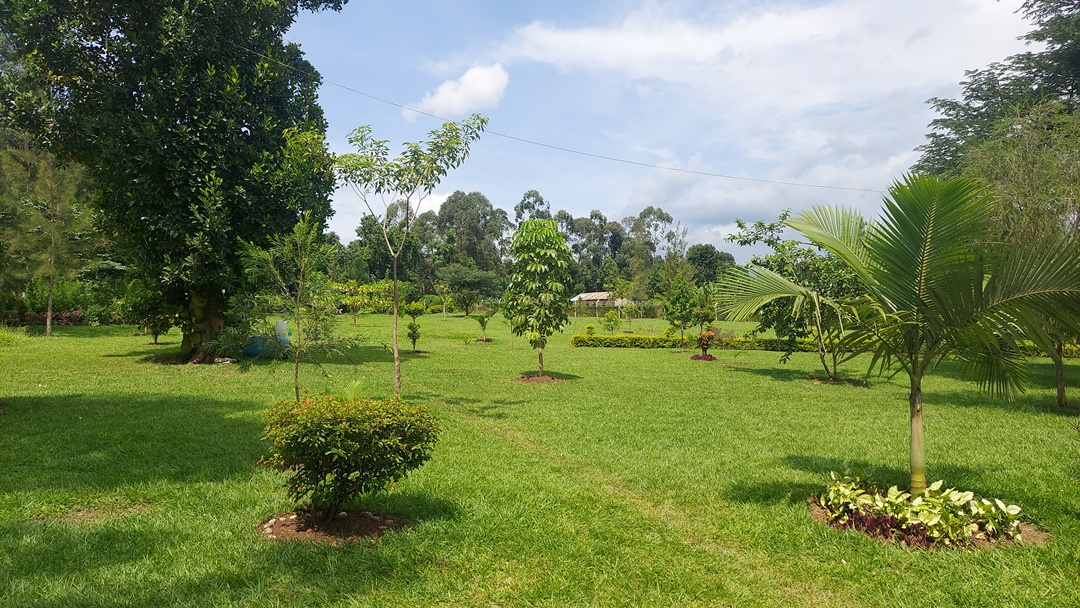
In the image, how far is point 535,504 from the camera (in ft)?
18.9

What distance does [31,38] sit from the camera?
15055 millimetres

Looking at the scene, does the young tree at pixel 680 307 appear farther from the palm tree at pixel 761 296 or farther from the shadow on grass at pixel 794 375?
the palm tree at pixel 761 296

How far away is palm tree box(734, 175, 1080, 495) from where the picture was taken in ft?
14.8

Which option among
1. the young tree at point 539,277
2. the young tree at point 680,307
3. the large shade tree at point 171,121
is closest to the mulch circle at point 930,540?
the young tree at point 539,277

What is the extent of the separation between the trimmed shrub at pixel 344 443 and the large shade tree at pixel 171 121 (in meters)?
10.9

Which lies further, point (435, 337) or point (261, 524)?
point (435, 337)

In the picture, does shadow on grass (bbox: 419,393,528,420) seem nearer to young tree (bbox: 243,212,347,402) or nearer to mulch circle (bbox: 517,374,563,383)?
mulch circle (bbox: 517,374,563,383)

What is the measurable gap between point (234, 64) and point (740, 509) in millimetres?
16313

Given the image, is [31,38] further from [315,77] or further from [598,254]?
[598,254]

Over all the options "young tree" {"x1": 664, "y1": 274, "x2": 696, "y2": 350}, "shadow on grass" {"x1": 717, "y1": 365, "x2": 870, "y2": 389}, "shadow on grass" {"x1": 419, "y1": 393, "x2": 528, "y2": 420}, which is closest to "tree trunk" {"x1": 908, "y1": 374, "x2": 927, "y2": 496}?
"shadow on grass" {"x1": 419, "y1": 393, "x2": 528, "y2": 420}

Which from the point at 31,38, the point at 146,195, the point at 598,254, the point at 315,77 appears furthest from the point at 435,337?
the point at 598,254

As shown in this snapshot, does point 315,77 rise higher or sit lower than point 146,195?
higher

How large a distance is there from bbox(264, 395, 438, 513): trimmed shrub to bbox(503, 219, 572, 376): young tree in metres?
10.6

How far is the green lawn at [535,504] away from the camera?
4051 mm
